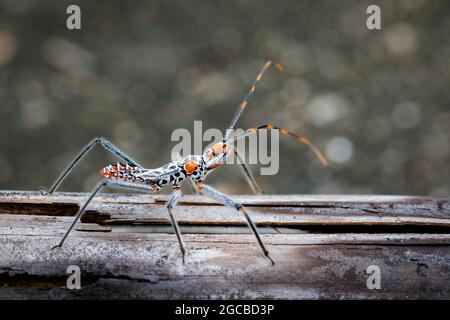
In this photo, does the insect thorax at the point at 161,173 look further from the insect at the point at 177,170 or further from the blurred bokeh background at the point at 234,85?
the blurred bokeh background at the point at 234,85

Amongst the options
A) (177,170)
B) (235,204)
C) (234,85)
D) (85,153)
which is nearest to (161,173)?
(177,170)

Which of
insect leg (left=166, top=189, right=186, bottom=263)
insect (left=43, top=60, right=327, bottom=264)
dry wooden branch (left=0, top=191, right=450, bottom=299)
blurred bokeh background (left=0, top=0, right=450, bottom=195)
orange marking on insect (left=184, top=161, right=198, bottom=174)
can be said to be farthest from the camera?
blurred bokeh background (left=0, top=0, right=450, bottom=195)

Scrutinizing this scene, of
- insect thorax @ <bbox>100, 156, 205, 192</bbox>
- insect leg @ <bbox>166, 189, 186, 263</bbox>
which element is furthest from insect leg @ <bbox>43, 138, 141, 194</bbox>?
insect leg @ <bbox>166, 189, 186, 263</bbox>

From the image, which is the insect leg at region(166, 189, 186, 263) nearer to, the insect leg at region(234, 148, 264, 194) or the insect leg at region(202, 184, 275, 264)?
the insect leg at region(202, 184, 275, 264)

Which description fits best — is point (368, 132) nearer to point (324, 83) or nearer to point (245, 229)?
point (324, 83)

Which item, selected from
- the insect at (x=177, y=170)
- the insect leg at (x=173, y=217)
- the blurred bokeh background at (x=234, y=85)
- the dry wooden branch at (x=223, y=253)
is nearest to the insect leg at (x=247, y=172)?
the insect at (x=177, y=170)

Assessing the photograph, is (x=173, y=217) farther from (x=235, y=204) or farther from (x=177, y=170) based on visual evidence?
(x=177, y=170)

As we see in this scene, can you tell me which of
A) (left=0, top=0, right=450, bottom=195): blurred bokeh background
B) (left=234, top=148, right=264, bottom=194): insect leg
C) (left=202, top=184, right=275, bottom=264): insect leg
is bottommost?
(left=202, top=184, right=275, bottom=264): insect leg
